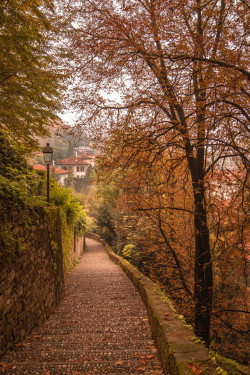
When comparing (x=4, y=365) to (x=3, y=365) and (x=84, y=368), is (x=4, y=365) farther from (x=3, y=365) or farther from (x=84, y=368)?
(x=84, y=368)

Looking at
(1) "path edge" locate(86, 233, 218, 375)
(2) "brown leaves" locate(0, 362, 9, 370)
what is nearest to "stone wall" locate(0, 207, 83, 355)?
(2) "brown leaves" locate(0, 362, 9, 370)

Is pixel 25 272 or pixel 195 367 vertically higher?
pixel 25 272

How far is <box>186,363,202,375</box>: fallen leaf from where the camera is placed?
2.30 metres

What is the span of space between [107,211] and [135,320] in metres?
17.9

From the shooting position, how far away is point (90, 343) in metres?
3.70

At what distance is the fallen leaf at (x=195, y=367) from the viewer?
2299 millimetres

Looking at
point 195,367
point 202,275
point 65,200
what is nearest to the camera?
point 195,367

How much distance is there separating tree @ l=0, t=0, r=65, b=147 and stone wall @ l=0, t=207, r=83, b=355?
4.43m

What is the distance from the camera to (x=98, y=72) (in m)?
5.34

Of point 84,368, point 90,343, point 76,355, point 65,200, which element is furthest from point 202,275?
point 65,200

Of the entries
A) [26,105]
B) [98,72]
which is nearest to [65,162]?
[26,105]

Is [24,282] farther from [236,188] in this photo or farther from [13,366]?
[236,188]

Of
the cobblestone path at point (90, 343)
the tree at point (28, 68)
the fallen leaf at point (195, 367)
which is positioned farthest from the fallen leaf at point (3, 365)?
the tree at point (28, 68)

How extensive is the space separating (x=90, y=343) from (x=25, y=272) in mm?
1467
